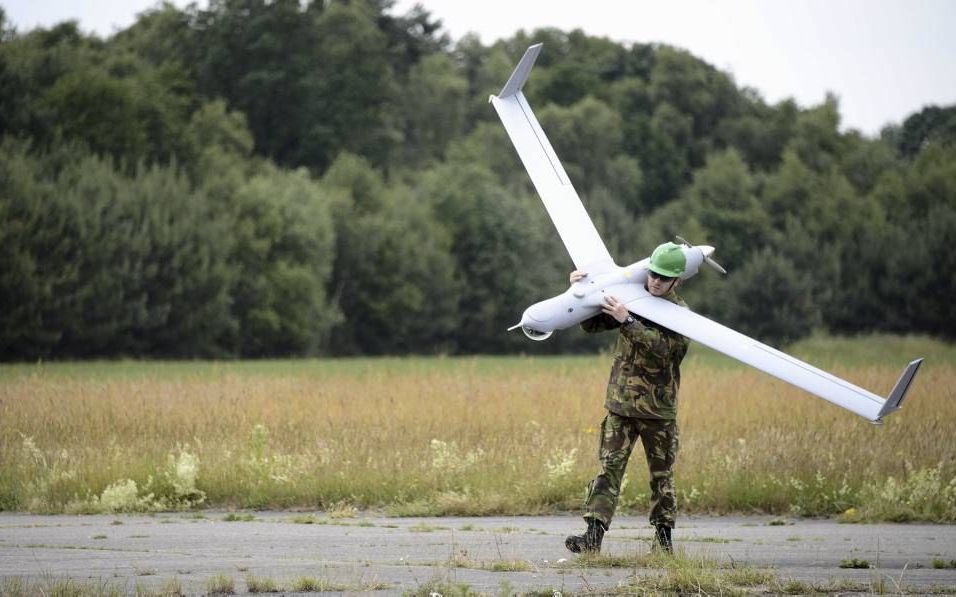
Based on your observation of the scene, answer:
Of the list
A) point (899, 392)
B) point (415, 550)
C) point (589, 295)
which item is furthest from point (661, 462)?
point (415, 550)

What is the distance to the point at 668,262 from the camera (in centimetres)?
1073

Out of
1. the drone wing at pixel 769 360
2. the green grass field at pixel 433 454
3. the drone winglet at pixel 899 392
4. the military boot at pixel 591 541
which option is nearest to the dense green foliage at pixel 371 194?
the green grass field at pixel 433 454

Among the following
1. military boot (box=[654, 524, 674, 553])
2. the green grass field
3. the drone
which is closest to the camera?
the drone

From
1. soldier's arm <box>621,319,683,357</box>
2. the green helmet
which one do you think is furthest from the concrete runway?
the green helmet

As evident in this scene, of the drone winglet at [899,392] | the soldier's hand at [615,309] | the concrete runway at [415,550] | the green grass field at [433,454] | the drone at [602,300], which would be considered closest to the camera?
the drone winglet at [899,392]

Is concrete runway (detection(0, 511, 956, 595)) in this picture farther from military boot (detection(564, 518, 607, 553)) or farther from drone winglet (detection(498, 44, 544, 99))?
drone winglet (detection(498, 44, 544, 99))

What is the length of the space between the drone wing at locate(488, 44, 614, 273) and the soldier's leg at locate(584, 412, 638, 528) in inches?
43.2

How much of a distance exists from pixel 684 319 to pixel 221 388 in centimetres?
1413

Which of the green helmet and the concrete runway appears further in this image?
the green helmet

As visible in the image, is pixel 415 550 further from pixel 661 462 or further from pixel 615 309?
pixel 615 309

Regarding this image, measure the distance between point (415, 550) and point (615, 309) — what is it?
8.68 ft

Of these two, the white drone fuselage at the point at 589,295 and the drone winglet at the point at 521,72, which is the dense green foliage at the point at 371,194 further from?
the white drone fuselage at the point at 589,295

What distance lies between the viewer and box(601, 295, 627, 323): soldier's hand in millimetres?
10641

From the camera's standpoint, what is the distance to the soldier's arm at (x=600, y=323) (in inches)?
429
